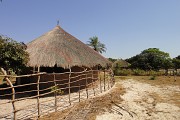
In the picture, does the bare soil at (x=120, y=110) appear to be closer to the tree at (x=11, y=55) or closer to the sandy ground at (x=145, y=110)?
the sandy ground at (x=145, y=110)

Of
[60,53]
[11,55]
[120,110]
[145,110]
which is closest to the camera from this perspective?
[120,110]

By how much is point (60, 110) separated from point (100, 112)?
1639 millimetres

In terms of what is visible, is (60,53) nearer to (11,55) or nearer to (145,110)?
(11,55)

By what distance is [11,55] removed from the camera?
37.5ft

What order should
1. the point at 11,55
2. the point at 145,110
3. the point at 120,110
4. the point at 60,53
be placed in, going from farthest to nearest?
the point at 60,53
the point at 11,55
the point at 145,110
the point at 120,110

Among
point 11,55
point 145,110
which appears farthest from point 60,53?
point 145,110

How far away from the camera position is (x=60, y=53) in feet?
43.2

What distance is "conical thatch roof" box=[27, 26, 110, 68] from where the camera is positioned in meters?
12.5

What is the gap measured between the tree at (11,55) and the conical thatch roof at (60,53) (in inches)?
30.0

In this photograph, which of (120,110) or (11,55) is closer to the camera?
(120,110)

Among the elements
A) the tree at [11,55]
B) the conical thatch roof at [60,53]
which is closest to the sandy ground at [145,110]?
the conical thatch roof at [60,53]

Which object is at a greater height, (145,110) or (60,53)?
(60,53)

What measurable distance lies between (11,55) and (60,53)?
3.00 metres

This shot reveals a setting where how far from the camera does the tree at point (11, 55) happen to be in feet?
37.0
